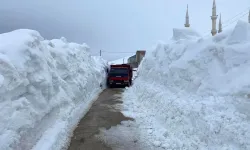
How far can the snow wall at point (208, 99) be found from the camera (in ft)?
17.9

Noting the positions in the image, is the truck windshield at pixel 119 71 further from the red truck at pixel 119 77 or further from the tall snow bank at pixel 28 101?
the tall snow bank at pixel 28 101

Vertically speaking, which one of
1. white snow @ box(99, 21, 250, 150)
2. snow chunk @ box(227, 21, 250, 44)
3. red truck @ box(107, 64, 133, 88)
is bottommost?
red truck @ box(107, 64, 133, 88)

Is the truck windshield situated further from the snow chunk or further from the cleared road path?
the snow chunk

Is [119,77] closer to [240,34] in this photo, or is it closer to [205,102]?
[240,34]

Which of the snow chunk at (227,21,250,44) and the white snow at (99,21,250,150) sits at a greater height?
the snow chunk at (227,21,250,44)

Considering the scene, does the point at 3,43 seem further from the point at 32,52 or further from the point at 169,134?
the point at 169,134

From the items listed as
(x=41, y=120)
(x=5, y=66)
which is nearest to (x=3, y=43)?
(x=5, y=66)

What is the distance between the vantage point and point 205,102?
676cm

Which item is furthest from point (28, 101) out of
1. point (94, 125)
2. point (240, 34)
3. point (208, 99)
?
point (240, 34)

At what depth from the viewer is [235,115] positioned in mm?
5555

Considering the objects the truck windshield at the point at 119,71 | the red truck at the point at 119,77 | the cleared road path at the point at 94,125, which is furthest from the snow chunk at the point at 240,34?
the truck windshield at the point at 119,71

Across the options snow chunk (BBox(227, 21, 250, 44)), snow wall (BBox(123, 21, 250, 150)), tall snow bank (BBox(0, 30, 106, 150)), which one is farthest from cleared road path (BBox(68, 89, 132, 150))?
snow chunk (BBox(227, 21, 250, 44))

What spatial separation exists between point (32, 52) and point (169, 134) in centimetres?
502

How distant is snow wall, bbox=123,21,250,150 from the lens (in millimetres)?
5469
